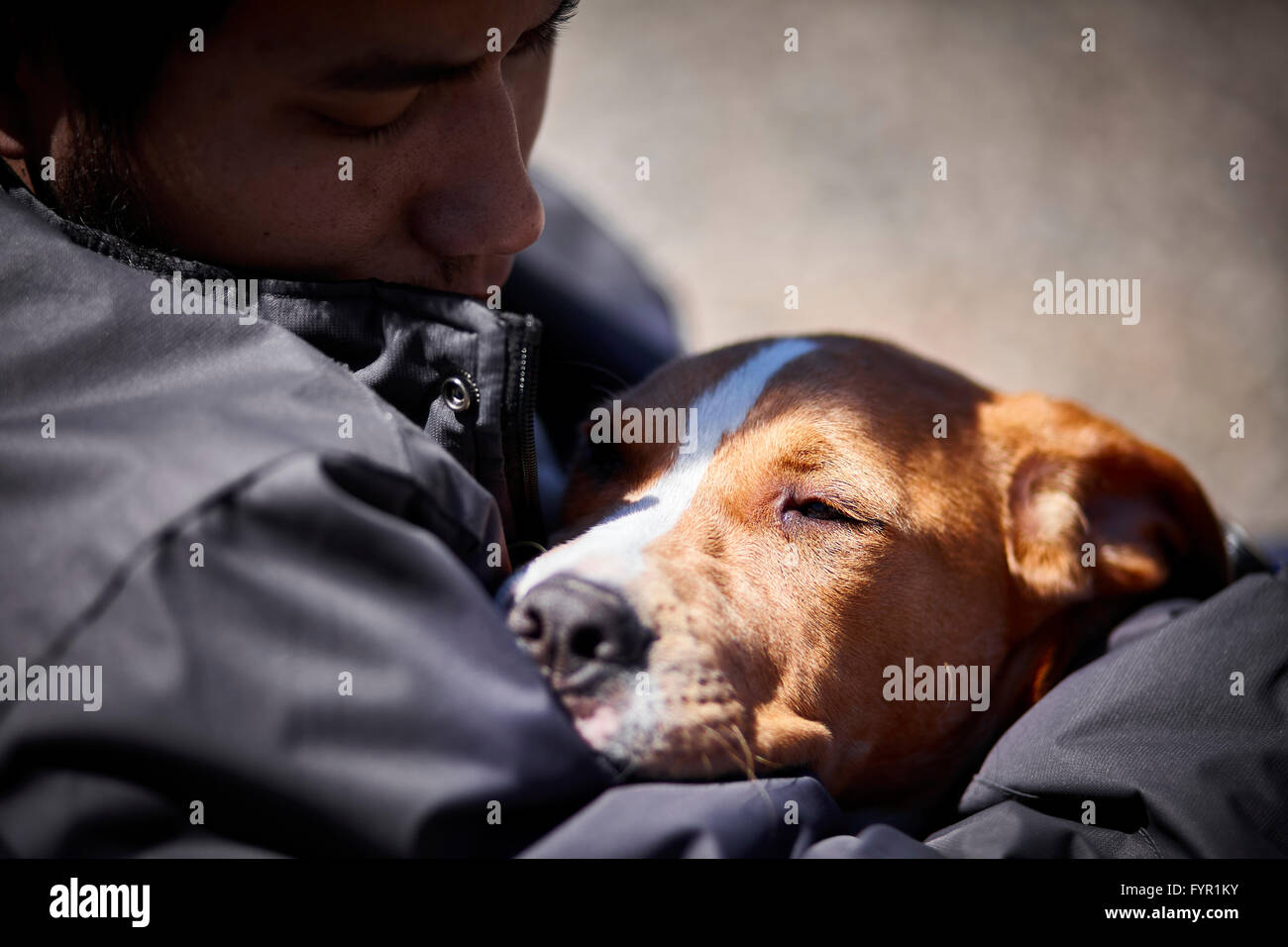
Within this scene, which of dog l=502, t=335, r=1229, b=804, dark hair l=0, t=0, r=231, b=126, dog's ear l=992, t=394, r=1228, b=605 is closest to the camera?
dark hair l=0, t=0, r=231, b=126

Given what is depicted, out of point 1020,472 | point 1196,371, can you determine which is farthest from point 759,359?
point 1196,371

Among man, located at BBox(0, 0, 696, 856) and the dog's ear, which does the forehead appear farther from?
the dog's ear

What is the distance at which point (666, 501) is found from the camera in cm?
251

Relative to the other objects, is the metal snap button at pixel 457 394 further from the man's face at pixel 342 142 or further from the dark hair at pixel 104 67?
the dark hair at pixel 104 67

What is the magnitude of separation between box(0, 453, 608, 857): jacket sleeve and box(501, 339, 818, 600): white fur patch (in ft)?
1.76

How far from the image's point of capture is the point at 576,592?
190 centimetres

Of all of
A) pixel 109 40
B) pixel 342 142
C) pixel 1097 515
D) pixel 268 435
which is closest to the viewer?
pixel 268 435

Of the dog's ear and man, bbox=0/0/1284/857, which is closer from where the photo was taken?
man, bbox=0/0/1284/857

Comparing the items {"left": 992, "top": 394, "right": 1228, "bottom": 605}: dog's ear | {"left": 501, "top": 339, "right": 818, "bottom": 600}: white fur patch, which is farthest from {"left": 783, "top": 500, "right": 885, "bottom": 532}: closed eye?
{"left": 992, "top": 394, "right": 1228, "bottom": 605}: dog's ear

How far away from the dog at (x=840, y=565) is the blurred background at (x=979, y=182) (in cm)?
335

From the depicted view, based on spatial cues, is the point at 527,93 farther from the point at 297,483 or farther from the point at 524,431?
the point at 297,483

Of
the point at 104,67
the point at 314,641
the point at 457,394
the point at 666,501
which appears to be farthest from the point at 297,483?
the point at 666,501

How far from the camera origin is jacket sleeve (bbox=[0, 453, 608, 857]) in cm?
135

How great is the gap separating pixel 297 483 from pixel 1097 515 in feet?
7.96
